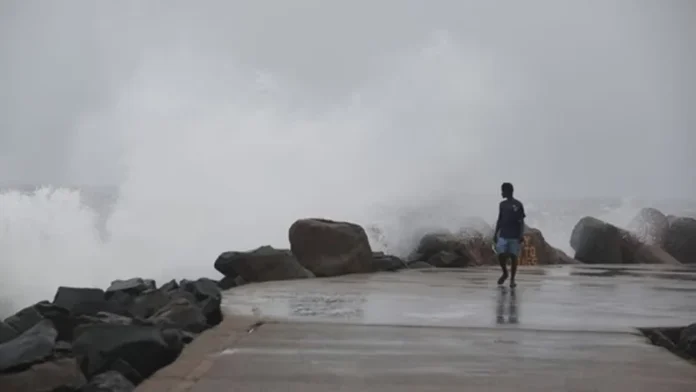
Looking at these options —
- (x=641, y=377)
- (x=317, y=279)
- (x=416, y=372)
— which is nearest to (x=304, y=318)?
Answer: (x=416, y=372)

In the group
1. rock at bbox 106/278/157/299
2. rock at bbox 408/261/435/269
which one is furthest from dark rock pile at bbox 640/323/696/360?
rock at bbox 408/261/435/269

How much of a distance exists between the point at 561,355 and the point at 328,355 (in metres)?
1.56

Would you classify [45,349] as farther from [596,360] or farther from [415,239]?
[415,239]

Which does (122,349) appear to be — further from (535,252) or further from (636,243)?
(636,243)

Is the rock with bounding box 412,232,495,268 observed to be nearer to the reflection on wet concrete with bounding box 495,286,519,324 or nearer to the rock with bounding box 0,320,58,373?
the reflection on wet concrete with bounding box 495,286,519,324

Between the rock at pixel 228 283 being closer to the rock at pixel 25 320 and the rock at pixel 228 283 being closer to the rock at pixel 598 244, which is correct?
the rock at pixel 25 320

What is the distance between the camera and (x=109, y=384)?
471 cm

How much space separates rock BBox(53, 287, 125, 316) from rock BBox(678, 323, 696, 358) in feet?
16.5

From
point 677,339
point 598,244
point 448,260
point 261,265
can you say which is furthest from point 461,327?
point 598,244

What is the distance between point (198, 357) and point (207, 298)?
366cm

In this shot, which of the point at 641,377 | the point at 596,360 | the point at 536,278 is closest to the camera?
the point at 641,377

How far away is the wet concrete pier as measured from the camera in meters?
4.81

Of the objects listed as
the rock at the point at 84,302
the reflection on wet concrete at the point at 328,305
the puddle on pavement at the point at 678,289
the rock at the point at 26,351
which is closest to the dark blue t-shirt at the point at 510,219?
the puddle on pavement at the point at 678,289

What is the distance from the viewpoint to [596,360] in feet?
18.0
